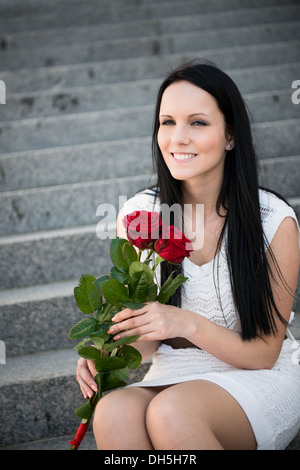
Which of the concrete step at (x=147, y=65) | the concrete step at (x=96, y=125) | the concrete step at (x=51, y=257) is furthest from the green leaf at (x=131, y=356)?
the concrete step at (x=147, y=65)

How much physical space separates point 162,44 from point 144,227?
337cm

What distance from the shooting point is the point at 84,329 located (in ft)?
4.61

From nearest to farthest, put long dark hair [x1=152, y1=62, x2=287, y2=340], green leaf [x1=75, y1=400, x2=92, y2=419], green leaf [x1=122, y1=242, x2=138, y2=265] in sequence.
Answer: green leaf [x1=122, y1=242, x2=138, y2=265] < green leaf [x1=75, y1=400, x2=92, y2=419] < long dark hair [x1=152, y1=62, x2=287, y2=340]

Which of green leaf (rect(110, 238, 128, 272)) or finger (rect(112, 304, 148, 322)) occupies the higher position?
green leaf (rect(110, 238, 128, 272))

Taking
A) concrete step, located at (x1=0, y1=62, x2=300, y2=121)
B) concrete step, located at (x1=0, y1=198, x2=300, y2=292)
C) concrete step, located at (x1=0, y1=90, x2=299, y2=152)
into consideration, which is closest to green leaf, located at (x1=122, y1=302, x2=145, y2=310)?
concrete step, located at (x1=0, y1=198, x2=300, y2=292)

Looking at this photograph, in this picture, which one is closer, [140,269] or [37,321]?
[140,269]

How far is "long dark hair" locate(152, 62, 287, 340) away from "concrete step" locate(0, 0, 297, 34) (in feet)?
10.9

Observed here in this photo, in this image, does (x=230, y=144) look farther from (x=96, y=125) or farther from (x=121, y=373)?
(x=96, y=125)

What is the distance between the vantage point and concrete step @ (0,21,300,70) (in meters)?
4.17

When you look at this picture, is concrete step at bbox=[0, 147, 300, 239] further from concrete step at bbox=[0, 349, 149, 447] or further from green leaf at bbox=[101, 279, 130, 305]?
green leaf at bbox=[101, 279, 130, 305]

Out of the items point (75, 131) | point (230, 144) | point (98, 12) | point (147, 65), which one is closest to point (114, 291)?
point (230, 144)

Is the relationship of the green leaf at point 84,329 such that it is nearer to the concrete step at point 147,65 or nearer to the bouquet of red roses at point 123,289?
the bouquet of red roses at point 123,289
